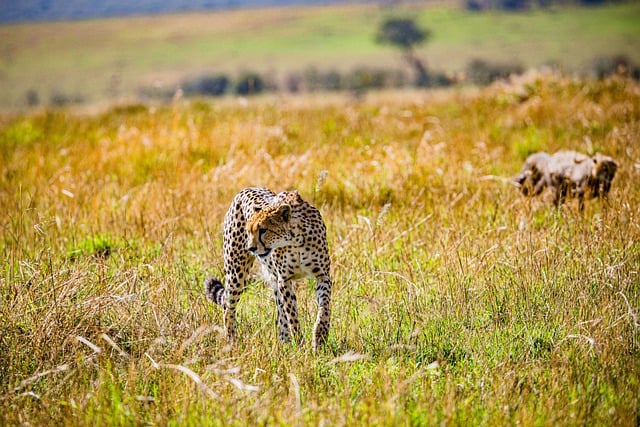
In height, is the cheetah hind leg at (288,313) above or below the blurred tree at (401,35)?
above

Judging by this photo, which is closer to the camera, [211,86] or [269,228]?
[269,228]

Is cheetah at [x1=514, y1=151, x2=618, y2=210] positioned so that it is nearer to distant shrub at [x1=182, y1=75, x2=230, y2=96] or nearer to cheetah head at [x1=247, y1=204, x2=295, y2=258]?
cheetah head at [x1=247, y1=204, x2=295, y2=258]

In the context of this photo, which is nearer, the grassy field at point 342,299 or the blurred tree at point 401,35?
the grassy field at point 342,299

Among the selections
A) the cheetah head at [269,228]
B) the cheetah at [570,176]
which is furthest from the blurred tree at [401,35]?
the cheetah head at [269,228]

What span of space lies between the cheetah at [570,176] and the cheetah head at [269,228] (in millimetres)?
3338

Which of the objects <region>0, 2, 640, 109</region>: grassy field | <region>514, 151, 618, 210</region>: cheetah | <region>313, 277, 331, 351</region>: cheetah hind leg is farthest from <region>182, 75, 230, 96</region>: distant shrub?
<region>313, 277, 331, 351</region>: cheetah hind leg

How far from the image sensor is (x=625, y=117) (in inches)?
428

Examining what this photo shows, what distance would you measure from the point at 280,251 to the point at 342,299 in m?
0.79

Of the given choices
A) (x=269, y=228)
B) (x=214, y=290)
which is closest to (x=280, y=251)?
(x=269, y=228)

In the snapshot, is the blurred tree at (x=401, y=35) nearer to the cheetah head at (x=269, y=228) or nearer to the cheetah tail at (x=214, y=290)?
the cheetah tail at (x=214, y=290)

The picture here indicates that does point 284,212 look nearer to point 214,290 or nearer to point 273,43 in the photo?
point 214,290

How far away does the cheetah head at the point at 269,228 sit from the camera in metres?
4.30

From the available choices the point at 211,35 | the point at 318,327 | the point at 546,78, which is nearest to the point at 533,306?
the point at 318,327

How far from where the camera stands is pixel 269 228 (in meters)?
4.31
